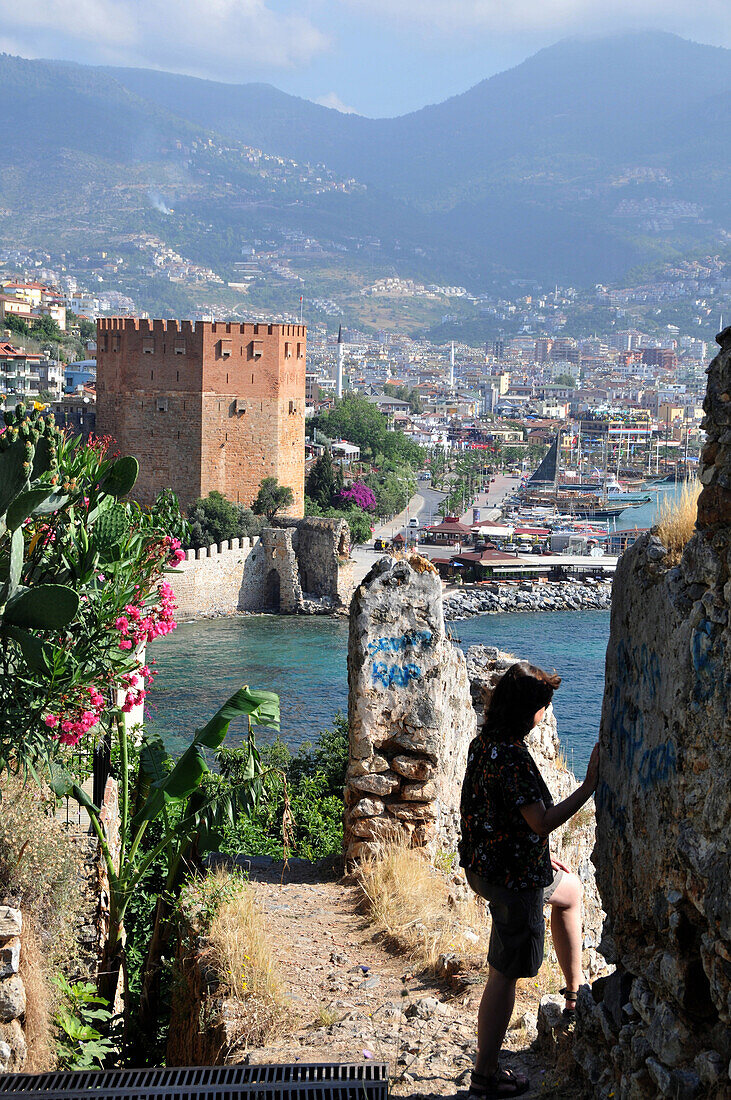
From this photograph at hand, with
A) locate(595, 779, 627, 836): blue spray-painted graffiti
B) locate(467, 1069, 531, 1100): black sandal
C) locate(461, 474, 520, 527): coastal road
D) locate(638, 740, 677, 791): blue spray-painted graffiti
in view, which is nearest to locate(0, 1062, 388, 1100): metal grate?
locate(467, 1069, 531, 1100): black sandal

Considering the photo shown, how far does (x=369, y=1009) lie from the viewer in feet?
11.1

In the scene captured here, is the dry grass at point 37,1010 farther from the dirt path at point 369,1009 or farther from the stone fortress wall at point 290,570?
the stone fortress wall at point 290,570

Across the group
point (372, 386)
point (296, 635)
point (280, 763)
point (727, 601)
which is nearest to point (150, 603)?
point (727, 601)

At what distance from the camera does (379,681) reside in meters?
4.57

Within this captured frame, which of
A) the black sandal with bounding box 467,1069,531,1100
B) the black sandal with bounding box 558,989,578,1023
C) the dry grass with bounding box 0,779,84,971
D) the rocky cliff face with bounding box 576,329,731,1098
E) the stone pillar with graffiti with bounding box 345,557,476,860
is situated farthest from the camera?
the stone pillar with graffiti with bounding box 345,557,476,860

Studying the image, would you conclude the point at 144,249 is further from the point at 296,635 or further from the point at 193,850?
the point at 193,850

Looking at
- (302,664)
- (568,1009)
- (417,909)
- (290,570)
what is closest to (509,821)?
(568,1009)

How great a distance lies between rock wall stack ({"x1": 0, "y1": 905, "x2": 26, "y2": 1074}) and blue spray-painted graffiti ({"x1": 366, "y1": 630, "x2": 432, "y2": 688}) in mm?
1600

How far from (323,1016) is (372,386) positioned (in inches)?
4705

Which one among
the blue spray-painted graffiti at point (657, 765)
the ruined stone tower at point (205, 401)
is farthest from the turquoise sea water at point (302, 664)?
the blue spray-painted graffiti at point (657, 765)

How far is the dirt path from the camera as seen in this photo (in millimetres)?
2920

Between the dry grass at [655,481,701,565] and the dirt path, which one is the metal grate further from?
the dry grass at [655,481,701,565]

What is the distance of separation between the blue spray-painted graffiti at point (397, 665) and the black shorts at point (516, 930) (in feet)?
6.05

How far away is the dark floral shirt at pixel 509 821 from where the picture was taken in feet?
8.87
